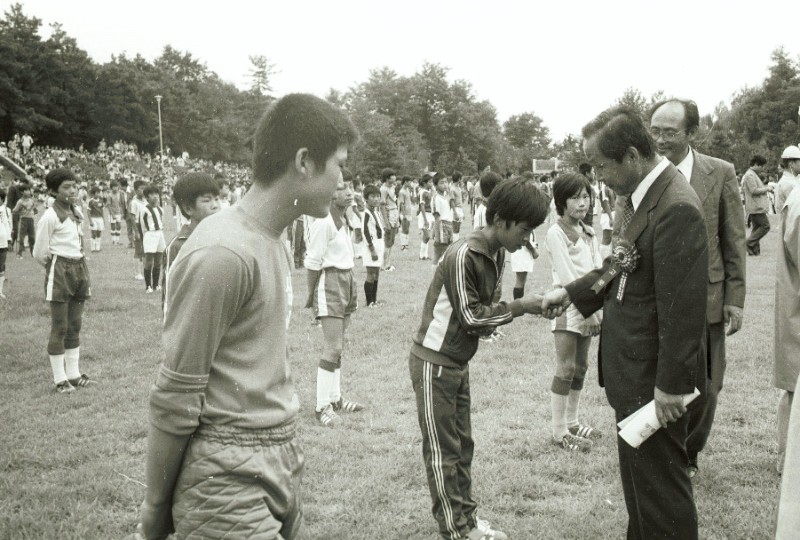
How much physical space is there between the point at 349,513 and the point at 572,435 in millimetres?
2030

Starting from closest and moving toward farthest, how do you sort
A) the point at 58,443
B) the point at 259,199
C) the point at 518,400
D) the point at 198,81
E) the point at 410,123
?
1. the point at 259,199
2. the point at 58,443
3. the point at 518,400
4. the point at 410,123
5. the point at 198,81

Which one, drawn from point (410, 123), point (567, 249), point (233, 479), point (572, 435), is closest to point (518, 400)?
point (572, 435)

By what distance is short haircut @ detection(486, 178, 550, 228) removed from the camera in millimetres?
3465

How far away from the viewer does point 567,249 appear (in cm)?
527

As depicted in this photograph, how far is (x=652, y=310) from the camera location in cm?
295

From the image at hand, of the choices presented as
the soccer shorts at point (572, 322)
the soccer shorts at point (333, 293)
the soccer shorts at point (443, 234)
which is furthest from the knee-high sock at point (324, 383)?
the soccer shorts at point (443, 234)

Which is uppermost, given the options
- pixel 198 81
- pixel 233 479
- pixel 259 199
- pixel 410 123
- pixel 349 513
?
pixel 198 81

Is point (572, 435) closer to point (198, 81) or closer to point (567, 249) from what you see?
point (567, 249)

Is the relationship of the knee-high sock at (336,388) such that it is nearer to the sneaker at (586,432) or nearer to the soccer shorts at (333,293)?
the soccer shorts at (333,293)

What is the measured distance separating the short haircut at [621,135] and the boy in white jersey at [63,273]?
597cm

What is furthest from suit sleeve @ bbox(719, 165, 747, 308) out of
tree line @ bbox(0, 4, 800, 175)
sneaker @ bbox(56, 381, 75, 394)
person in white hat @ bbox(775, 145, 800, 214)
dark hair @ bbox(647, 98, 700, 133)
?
tree line @ bbox(0, 4, 800, 175)

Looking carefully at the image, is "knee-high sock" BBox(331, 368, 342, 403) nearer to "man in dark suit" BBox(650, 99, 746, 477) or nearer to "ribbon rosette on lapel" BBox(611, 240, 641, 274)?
"man in dark suit" BBox(650, 99, 746, 477)

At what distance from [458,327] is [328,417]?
275 centimetres

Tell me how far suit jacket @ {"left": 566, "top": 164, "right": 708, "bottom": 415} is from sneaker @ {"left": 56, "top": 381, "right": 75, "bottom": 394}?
19.7 feet
